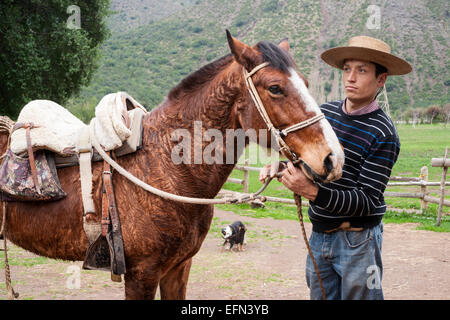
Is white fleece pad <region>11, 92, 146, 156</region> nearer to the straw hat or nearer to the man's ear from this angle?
the straw hat

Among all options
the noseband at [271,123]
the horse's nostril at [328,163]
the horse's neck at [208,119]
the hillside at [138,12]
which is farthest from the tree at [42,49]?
the hillside at [138,12]

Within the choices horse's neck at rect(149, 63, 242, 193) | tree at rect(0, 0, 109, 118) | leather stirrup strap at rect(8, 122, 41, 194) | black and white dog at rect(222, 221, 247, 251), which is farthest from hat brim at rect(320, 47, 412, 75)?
tree at rect(0, 0, 109, 118)

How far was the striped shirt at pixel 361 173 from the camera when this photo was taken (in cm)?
205

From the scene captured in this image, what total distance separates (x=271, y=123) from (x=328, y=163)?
Result: 0.38 m

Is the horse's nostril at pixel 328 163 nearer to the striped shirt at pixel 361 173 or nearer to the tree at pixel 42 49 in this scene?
the striped shirt at pixel 361 173

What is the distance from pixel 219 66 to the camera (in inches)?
90.1

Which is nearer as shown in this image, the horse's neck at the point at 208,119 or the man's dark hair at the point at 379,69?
the horse's neck at the point at 208,119

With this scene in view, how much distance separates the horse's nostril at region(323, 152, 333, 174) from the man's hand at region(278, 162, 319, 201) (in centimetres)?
17

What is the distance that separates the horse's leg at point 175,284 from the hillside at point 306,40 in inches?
1696

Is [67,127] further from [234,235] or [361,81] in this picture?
[234,235]

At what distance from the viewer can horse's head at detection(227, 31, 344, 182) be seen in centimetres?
178

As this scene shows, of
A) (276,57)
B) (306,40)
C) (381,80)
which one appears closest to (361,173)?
(381,80)
